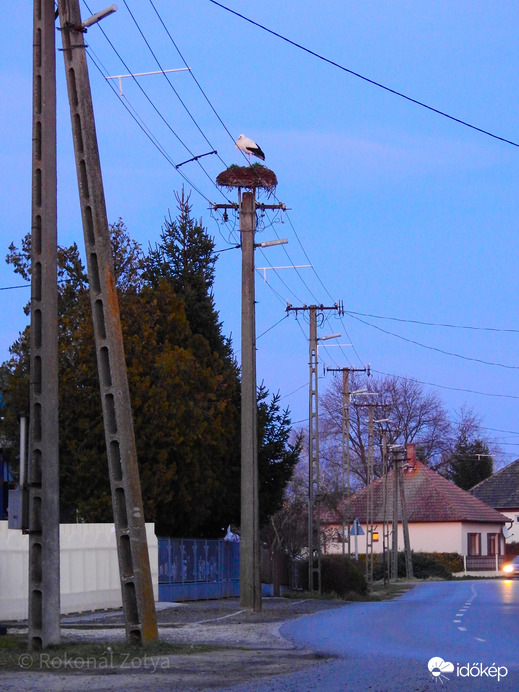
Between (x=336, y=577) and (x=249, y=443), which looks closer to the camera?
(x=249, y=443)

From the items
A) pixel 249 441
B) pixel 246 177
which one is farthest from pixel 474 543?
pixel 249 441

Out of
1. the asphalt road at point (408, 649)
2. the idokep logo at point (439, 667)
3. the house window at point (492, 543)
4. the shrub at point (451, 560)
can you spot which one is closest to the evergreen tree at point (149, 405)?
the asphalt road at point (408, 649)

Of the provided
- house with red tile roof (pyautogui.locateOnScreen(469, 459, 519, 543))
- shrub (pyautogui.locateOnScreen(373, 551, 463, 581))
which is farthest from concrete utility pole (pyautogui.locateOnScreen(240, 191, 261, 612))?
house with red tile roof (pyautogui.locateOnScreen(469, 459, 519, 543))

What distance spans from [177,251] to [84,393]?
9.66 meters

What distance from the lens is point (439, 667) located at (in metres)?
11.7

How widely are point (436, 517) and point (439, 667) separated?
61243 millimetres

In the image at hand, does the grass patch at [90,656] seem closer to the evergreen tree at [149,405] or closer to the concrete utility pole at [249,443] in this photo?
the concrete utility pole at [249,443]

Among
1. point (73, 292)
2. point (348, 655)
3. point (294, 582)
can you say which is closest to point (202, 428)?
point (73, 292)

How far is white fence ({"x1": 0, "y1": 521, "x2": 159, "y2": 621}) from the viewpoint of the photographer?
20000 millimetres

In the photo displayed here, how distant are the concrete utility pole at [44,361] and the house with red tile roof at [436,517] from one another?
57.3m

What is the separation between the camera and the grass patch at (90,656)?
1175 centimetres

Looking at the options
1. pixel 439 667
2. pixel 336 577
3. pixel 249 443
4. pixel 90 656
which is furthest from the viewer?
pixel 336 577

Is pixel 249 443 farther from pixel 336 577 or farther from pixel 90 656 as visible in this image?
pixel 336 577

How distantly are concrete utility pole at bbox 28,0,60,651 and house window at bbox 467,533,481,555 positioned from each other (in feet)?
203
